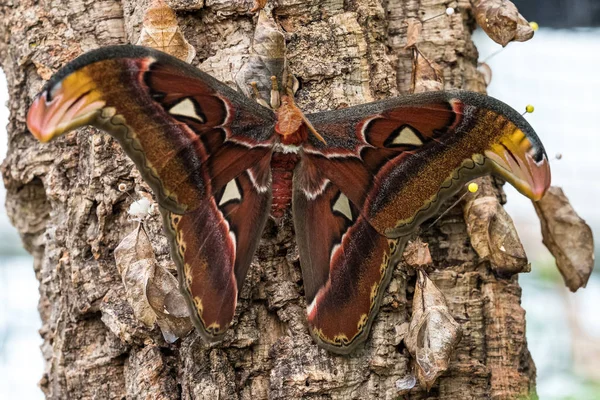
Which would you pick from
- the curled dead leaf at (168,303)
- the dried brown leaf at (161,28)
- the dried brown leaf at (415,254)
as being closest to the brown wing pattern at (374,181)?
the dried brown leaf at (415,254)

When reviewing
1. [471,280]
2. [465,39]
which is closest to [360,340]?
[471,280]

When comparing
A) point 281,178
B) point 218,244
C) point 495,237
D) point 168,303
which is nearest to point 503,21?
point 495,237

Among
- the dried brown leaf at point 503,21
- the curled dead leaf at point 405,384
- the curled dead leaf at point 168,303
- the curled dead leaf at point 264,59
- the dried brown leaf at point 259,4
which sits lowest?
the curled dead leaf at point 405,384

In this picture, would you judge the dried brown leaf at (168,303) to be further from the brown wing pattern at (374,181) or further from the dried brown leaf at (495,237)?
the dried brown leaf at (495,237)

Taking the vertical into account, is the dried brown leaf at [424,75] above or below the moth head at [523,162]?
above

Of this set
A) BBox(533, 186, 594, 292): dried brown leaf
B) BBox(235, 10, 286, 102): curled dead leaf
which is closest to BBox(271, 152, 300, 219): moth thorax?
BBox(235, 10, 286, 102): curled dead leaf
